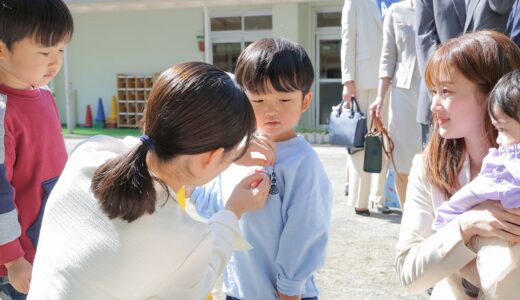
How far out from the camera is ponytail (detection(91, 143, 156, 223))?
115 cm

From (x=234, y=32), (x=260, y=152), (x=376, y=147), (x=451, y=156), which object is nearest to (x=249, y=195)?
(x=260, y=152)

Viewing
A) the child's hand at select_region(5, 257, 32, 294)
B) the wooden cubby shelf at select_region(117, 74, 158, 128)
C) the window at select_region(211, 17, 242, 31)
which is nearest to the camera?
the child's hand at select_region(5, 257, 32, 294)

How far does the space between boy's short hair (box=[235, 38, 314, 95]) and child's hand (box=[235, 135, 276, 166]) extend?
0.18 metres

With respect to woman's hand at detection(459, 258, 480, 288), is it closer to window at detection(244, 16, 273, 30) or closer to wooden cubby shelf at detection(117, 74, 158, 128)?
window at detection(244, 16, 273, 30)

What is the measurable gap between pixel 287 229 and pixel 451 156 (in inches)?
21.2

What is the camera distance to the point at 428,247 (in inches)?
57.2

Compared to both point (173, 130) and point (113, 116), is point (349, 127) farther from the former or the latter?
point (113, 116)

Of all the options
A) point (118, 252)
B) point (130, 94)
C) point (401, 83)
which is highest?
point (401, 83)

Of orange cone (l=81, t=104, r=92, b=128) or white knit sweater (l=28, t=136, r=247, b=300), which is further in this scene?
orange cone (l=81, t=104, r=92, b=128)

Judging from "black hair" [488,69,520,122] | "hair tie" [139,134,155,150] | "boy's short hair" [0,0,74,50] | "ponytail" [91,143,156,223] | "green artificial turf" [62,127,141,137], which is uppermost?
"boy's short hair" [0,0,74,50]

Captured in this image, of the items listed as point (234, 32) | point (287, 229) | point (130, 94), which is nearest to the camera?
point (287, 229)

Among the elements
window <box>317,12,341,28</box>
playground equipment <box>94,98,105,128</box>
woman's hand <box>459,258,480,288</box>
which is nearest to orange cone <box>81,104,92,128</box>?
playground equipment <box>94,98,105,128</box>

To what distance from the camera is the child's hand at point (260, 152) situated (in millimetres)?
1575

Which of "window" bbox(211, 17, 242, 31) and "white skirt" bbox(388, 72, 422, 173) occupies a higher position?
"window" bbox(211, 17, 242, 31)
